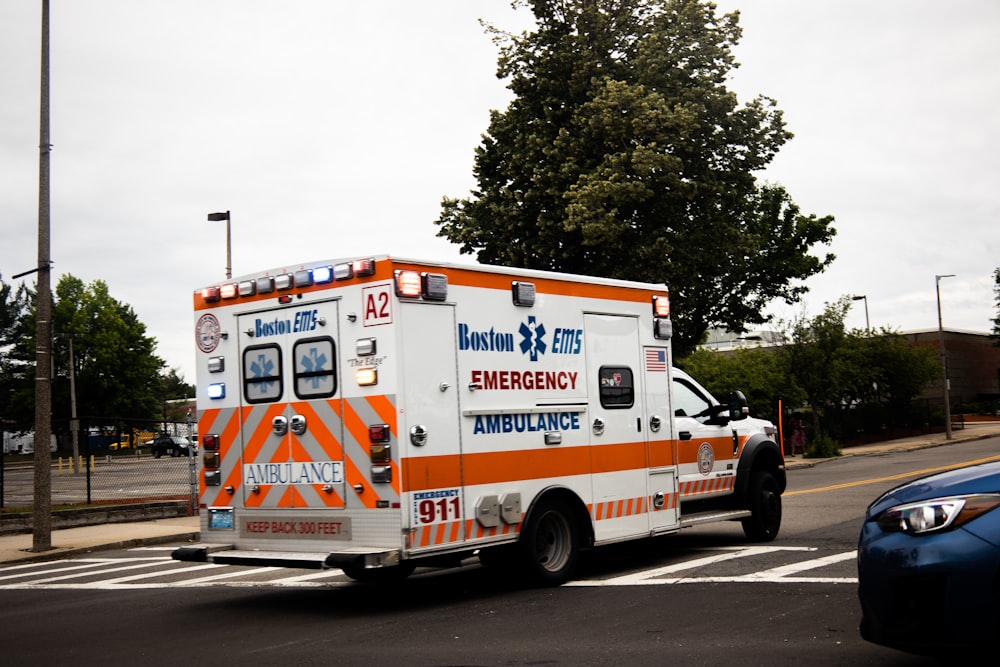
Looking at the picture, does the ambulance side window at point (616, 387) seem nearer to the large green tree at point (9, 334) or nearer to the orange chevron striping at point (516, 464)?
the orange chevron striping at point (516, 464)

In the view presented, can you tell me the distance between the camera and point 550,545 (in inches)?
405

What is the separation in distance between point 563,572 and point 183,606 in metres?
3.60

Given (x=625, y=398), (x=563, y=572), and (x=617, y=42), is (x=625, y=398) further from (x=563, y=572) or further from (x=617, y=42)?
(x=617, y=42)

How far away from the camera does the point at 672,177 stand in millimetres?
24750

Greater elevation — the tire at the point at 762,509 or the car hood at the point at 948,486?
the car hood at the point at 948,486

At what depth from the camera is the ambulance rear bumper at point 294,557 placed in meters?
8.73

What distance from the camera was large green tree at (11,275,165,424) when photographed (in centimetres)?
6900

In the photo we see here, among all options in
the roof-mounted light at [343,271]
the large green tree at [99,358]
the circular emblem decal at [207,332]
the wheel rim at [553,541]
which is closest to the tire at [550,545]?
the wheel rim at [553,541]

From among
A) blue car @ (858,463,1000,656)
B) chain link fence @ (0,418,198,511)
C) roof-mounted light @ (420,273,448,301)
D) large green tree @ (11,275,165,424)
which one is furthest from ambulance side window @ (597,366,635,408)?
large green tree @ (11,275,165,424)

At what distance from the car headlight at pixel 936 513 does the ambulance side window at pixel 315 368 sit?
537cm

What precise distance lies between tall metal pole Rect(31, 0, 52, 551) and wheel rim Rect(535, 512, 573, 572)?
8.84 metres

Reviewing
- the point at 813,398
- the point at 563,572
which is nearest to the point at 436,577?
the point at 563,572

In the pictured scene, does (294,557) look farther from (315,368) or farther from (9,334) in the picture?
(9,334)

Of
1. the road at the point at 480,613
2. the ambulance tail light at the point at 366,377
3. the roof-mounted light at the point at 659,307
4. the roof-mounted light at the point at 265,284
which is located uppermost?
the roof-mounted light at the point at 265,284
